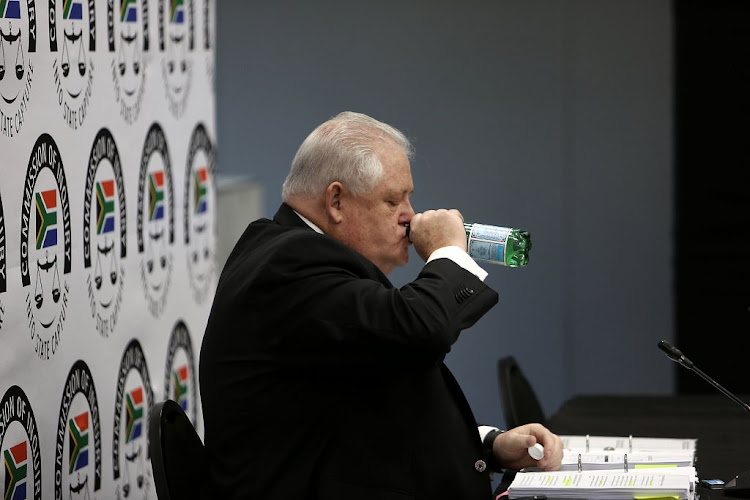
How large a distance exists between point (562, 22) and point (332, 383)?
3585 mm

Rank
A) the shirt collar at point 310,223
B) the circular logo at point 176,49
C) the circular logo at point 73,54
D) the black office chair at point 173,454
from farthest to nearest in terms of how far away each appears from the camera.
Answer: the circular logo at point 176,49
the circular logo at point 73,54
the shirt collar at point 310,223
the black office chair at point 173,454

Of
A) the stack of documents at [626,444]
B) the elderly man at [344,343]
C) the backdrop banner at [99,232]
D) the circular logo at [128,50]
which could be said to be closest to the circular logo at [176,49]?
the backdrop banner at [99,232]

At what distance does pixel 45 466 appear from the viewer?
2.39 m

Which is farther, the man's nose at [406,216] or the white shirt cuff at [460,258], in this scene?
the man's nose at [406,216]

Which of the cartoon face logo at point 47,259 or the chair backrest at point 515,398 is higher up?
the cartoon face logo at point 47,259

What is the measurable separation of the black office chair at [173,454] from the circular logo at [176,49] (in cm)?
119

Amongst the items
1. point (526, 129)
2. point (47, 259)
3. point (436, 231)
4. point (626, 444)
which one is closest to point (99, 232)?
point (47, 259)

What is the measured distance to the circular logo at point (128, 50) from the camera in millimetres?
2773

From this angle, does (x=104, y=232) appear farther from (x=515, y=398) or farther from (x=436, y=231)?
(x=515, y=398)

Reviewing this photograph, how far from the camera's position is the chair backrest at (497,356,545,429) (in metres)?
3.03

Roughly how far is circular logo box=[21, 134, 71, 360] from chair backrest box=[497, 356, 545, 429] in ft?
3.84

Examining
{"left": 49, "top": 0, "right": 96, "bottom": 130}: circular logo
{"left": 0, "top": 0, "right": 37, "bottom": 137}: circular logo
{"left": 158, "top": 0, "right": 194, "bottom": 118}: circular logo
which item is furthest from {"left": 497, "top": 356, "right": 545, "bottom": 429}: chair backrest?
{"left": 0, "top": 0, "right": 37, "bottom": 137}: circular logo

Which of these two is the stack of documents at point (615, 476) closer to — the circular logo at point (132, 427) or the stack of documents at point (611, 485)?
the stack of documents at point (611, 485)

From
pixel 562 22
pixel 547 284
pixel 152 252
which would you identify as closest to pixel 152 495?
pixel 152 252
